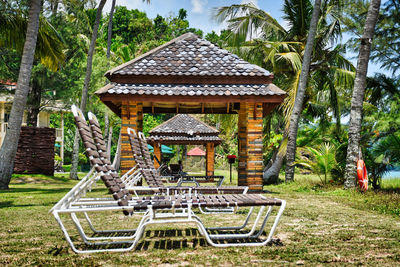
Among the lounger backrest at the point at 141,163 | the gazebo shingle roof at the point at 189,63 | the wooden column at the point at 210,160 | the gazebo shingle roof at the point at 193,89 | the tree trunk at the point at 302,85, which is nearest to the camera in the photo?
the lounger backrest at the point at 141,163

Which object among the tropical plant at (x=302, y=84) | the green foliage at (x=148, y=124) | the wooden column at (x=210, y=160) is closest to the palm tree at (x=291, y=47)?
the tropical plant at (x=302, y=84)

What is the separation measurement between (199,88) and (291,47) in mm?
8370

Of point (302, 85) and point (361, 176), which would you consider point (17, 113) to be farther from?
point (361, 176)

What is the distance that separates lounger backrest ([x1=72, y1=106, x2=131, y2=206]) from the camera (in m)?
3.65

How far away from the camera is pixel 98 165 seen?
3.69 meters

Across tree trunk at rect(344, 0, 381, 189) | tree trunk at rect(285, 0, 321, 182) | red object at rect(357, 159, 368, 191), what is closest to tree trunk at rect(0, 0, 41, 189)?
tree trunk at rect(285, 0, 321, 182)

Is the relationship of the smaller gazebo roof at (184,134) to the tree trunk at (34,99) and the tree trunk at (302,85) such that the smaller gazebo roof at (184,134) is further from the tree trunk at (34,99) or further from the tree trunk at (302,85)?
the tree trunk at (34,99)

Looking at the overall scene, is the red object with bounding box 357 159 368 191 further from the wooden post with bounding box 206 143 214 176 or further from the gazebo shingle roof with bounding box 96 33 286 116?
the wooden post with bounding box 206 143 214 176

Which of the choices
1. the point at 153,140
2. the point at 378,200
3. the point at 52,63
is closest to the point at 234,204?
the point at 378,200

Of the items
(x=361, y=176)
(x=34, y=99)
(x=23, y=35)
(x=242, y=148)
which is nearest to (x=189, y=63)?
(x=242, y=148)

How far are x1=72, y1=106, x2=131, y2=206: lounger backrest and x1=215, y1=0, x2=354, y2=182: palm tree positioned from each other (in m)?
12.2

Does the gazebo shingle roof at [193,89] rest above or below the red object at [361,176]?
above

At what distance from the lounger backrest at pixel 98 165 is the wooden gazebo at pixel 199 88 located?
19.3 ft

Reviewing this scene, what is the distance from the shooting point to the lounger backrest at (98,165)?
3.65 metres
